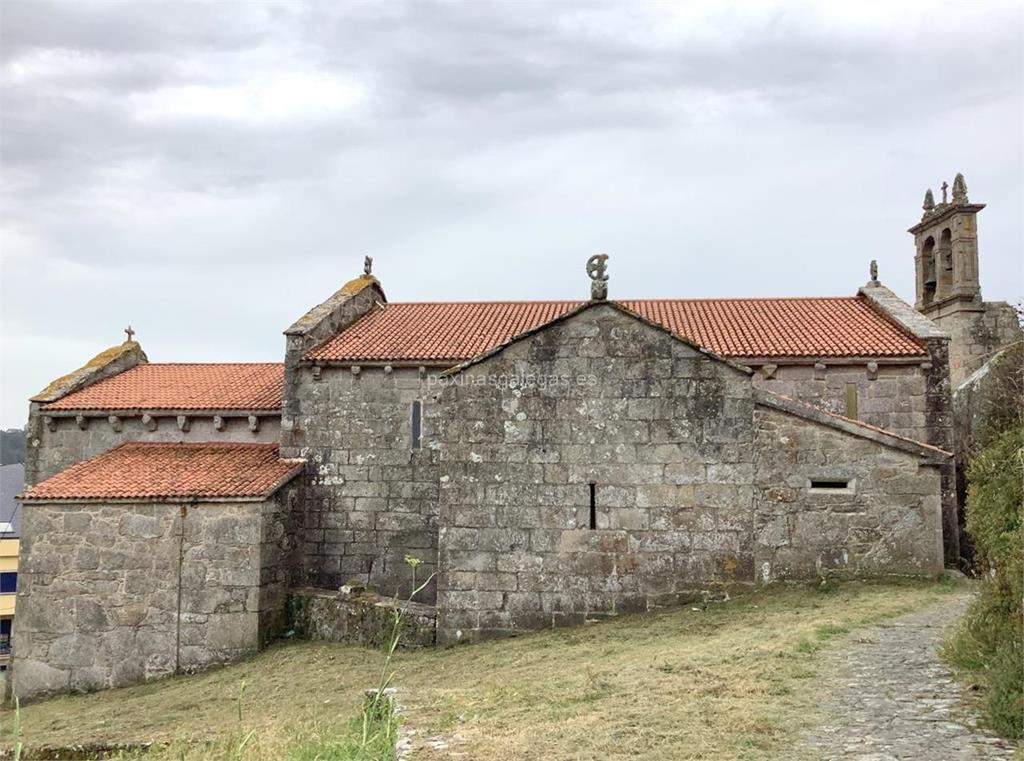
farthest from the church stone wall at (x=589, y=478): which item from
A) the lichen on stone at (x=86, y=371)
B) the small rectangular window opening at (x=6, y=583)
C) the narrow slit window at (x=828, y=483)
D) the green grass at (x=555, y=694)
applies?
the small rectangular window opening at (x=6, y=583)

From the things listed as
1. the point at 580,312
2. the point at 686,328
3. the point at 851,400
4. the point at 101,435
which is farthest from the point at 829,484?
the point at 101,435

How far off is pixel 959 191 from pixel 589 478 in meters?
16.0

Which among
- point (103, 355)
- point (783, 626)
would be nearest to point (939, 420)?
point (783, 626)

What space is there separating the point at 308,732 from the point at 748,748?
3989mm

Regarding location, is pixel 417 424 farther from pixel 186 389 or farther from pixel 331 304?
pixel 186 389

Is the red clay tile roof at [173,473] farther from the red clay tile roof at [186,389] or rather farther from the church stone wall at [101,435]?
the red clay tile roof at [186,389]

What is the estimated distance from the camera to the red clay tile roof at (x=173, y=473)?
15047mm

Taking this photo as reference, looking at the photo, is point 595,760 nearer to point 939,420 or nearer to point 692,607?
point 692,607

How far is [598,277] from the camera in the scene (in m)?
13.2

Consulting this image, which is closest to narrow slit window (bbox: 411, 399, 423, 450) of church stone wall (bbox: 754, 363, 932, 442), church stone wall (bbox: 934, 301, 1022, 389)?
church stone wall (bbox: 754, 363, 932, 442)

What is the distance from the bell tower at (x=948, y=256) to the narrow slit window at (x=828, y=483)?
12679mm

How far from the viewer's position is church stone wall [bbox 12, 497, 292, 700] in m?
14.5

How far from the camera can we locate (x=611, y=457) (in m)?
12.8

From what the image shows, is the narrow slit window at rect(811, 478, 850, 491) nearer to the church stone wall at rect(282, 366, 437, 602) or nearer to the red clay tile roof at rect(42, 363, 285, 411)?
the church stone wall at rect(282, 366, 437, 602)
